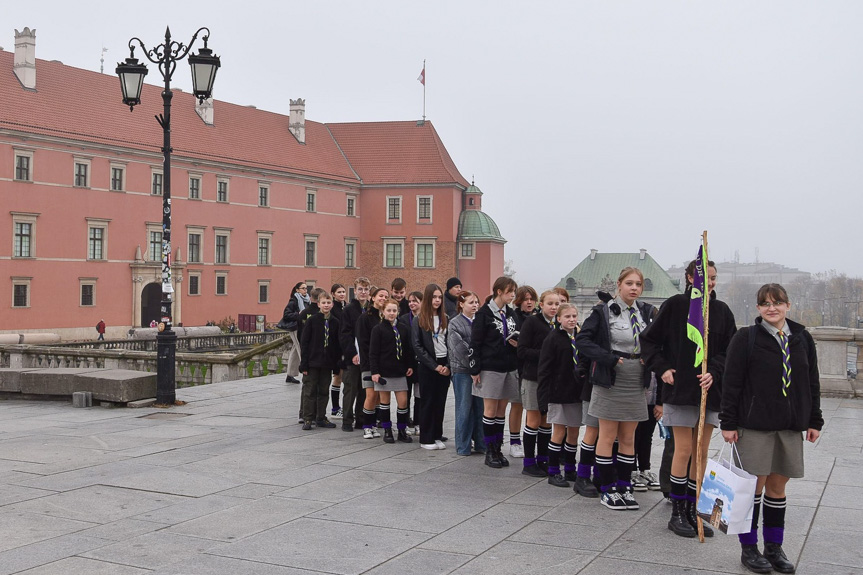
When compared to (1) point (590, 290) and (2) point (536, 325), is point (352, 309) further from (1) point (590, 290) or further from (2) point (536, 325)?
(1) point (590, 290)

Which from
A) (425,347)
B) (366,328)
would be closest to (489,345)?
(425,347)

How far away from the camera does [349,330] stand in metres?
11.4

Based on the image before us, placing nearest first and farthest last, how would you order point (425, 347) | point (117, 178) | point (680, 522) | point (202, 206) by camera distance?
point (680, 522) → point (425, 347) → point (117, 178) → point (202, 206)

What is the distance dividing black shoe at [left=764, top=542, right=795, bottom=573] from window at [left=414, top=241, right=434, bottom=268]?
57.5 meters

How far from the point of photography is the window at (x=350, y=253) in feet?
209

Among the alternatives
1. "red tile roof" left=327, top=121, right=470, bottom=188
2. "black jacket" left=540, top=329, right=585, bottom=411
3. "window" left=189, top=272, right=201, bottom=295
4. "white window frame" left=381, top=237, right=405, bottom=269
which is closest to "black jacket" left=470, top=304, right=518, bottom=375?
"black jacket" left=540, top=329, right=585, bottom=411

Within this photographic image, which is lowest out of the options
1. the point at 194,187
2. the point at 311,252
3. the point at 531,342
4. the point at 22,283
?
the point at 531,342

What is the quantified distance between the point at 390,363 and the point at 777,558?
5.60 m

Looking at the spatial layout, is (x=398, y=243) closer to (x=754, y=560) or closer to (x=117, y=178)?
(x=117, y=178)

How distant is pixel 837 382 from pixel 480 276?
4839cm

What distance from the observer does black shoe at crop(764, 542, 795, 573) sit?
221 inches

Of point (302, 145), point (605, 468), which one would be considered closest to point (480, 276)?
point (302, 145)

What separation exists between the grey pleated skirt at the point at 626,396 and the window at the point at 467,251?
185 feet

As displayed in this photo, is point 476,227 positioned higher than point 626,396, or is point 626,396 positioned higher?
point 476,227
